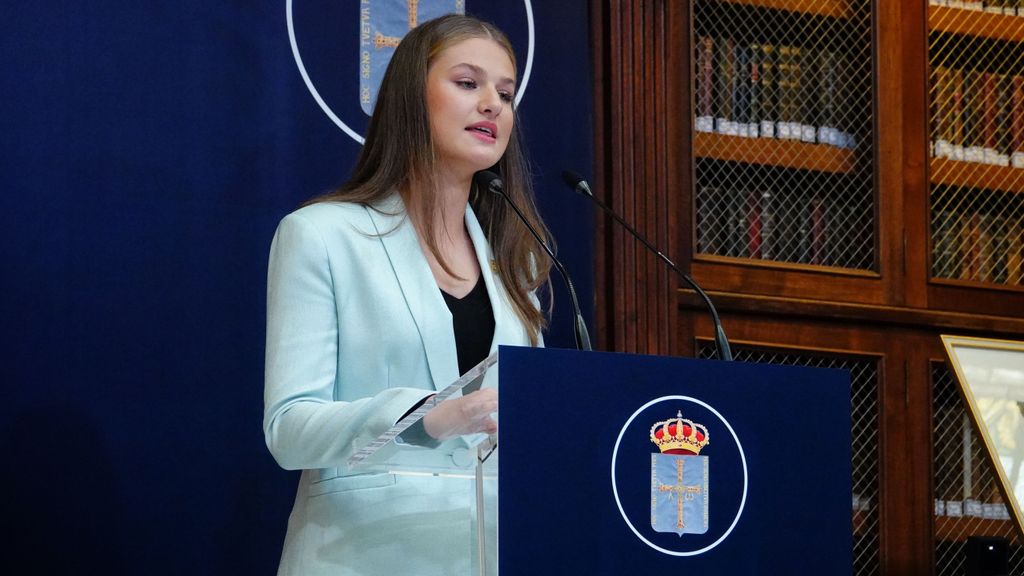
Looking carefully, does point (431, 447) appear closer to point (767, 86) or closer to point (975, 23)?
point (767, 86)

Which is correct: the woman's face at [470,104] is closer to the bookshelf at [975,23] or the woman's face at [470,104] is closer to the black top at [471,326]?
the black top at [471,326]

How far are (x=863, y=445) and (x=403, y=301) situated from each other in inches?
79.0

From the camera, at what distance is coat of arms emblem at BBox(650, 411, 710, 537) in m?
1.57

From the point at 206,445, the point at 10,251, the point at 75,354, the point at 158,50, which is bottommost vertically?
the point at 206,445

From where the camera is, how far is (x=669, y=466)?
1.59 m

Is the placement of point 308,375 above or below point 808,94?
below

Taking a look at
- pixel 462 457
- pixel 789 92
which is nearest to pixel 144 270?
pixel 462 457

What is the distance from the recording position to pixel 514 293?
221 centimetres

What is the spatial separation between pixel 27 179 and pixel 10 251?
16 centimetres

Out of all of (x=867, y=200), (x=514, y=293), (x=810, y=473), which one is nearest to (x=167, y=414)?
(x=514, y=293)

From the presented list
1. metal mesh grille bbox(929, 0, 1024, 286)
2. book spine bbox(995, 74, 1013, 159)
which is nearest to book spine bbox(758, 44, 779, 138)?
metal mesh grille bbox(929, 0, 1024, 286)

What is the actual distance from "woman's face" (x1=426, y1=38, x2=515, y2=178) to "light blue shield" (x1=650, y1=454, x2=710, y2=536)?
79 cm

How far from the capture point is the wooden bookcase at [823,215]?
3.53 m

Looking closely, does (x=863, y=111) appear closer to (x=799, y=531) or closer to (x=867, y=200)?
(x=867, y=200)
